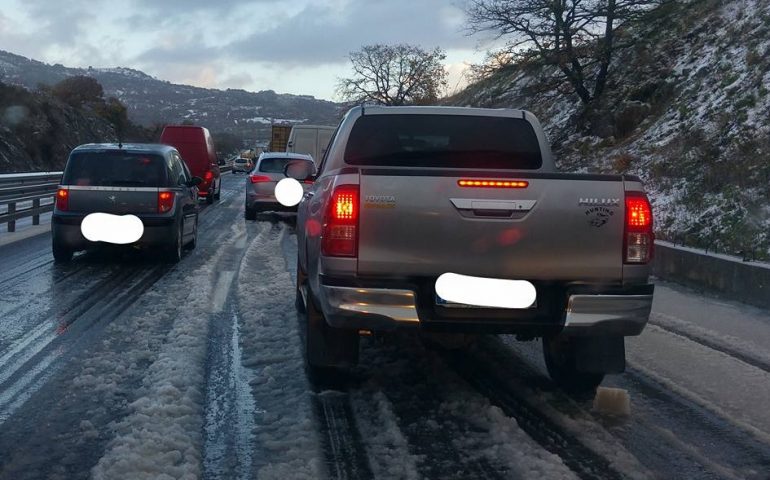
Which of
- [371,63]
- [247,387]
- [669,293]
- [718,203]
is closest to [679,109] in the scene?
[718,203]

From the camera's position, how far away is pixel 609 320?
5031 millimetres

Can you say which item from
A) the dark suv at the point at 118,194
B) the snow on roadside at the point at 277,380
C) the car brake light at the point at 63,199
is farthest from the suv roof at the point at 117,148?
the snow on roadside at the point at 277,380

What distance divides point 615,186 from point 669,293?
19.0 ft

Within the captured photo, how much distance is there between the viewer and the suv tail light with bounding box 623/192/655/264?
5.04 m

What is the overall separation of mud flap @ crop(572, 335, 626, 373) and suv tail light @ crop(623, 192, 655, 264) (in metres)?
0.82

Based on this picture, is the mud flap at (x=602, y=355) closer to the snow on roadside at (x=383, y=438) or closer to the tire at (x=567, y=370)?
the tire at (x=567, y=370)

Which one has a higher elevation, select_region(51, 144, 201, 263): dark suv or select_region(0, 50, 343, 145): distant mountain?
select_region(0, 50, 343, 145): distant mountain

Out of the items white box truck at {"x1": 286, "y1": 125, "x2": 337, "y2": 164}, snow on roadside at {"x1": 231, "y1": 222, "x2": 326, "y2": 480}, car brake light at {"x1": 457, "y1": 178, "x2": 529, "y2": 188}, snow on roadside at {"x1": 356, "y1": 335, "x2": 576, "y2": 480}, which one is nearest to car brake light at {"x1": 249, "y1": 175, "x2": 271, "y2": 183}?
white box truck at {"x1": 286, "y1": 125, "x2": 337, "y2": 164}

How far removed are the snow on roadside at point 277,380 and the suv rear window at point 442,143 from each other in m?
1.67

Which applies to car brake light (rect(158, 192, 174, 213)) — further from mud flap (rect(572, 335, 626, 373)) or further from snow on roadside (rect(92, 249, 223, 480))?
mud flap (rect(572, 335, 626, 373))

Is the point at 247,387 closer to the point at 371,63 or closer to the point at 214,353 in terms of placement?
the point at 214,353

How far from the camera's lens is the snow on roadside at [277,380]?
4453 millimetres

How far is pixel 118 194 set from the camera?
11562mm

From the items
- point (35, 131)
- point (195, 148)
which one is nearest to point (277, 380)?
point (195, 148)
